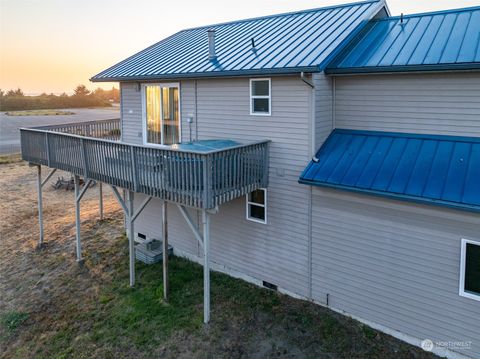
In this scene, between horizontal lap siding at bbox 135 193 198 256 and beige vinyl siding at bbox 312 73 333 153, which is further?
horizontal lap siding at bbox 135 193 198 256

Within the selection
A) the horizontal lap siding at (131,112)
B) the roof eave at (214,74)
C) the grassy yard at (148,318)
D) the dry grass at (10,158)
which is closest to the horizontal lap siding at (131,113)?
the horizontal lap siding at (131,112)

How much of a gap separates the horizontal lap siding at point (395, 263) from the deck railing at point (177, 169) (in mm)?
1771

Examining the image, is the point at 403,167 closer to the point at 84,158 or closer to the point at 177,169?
the point at 177,169

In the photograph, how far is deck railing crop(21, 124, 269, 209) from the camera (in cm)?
834

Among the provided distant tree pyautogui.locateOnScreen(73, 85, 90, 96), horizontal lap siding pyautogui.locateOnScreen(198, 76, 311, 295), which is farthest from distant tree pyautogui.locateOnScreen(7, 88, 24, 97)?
horizontal lap siding pyautogui.locateOnScreen(198, 76, 311, 295)

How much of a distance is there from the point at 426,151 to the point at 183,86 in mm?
6829

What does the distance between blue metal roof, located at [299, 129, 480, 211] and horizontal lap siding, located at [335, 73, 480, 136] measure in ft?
0.74

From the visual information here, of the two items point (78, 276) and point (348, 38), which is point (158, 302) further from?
point (348, 38)

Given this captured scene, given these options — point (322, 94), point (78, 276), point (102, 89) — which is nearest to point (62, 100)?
point (102, 89)

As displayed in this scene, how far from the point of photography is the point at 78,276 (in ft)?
39.2

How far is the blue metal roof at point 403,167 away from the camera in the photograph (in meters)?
7.14

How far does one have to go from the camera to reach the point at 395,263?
798cm
